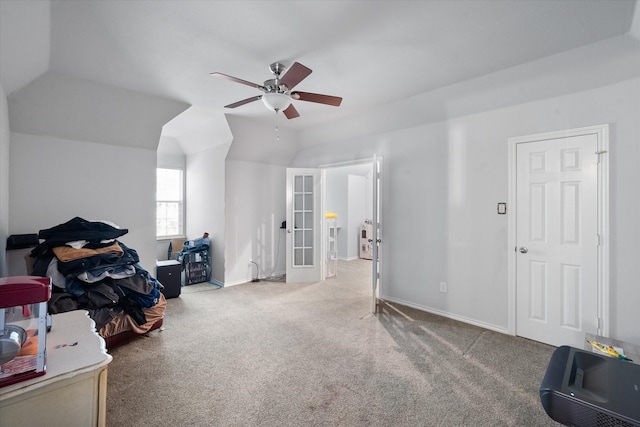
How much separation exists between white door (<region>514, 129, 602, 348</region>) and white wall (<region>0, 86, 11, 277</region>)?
4.89m

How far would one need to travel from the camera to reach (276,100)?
106 inches

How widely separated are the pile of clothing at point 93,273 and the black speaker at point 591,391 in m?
3.15

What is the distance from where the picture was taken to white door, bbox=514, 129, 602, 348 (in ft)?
9.09

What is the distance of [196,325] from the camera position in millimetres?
3441

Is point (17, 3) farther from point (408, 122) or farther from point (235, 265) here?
point (235, 265)

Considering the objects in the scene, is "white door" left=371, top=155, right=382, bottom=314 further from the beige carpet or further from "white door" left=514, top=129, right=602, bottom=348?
"white door" left=514, top=129, right=602, bottom=348

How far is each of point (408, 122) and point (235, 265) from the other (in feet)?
11.6

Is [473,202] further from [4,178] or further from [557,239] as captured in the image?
[4,178]

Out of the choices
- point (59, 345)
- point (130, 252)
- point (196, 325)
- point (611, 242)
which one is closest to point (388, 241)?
point (611, 242)

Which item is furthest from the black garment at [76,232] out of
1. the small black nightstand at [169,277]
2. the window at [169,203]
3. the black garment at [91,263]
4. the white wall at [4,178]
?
the window at [169,203]

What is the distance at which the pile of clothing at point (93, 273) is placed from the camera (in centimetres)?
264

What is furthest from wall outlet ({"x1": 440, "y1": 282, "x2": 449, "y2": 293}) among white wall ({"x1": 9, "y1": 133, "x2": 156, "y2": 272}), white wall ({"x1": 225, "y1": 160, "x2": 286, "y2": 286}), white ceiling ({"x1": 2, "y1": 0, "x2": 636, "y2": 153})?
white wall ({"x1": 9, "y1": 133, "x2": 156, "y2": 272})

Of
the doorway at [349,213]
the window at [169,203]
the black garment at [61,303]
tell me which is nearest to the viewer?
the black garment at [61,303]

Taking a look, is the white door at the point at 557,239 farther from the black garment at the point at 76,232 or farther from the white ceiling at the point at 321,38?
the black garment at the point at 76,232
